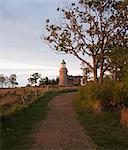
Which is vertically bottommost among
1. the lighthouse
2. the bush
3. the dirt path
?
the dirt path

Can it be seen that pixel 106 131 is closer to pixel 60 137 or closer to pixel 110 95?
pixel 60 137

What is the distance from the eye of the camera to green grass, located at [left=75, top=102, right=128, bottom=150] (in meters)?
12.9

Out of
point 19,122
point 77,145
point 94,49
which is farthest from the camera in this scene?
point 94,49

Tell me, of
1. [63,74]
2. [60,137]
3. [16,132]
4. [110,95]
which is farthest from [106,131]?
[63,74]

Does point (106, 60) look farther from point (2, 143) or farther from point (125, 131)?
point (2, 143)

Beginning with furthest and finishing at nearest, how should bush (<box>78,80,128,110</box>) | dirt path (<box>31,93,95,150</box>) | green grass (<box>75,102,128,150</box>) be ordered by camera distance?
bush (<box>78,80,128,110</box>) < green grass (<box>75,102,128,150</box>) < dirt path (<box>31,93,95,150</box>)

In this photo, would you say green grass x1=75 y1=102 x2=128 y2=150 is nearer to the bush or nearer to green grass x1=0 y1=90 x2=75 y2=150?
the bush

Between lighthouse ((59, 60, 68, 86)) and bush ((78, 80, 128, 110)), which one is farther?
lighthouse ((59, 60, 68, 86))

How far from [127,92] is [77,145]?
33.3 ft

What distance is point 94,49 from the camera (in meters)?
40.2

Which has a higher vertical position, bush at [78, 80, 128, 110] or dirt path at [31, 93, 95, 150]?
bush at [78, 80, 128, 110]

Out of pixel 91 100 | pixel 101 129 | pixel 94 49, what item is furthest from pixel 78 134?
pixel 94 49

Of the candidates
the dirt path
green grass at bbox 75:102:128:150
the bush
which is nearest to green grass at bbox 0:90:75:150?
the dirt path

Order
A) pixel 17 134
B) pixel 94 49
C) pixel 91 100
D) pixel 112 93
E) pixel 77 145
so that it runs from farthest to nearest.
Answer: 1. pixel 94 49
2. pixel 91 100
3. pixel 112 93
4. pixel 17 134
5. pixel 77 145
